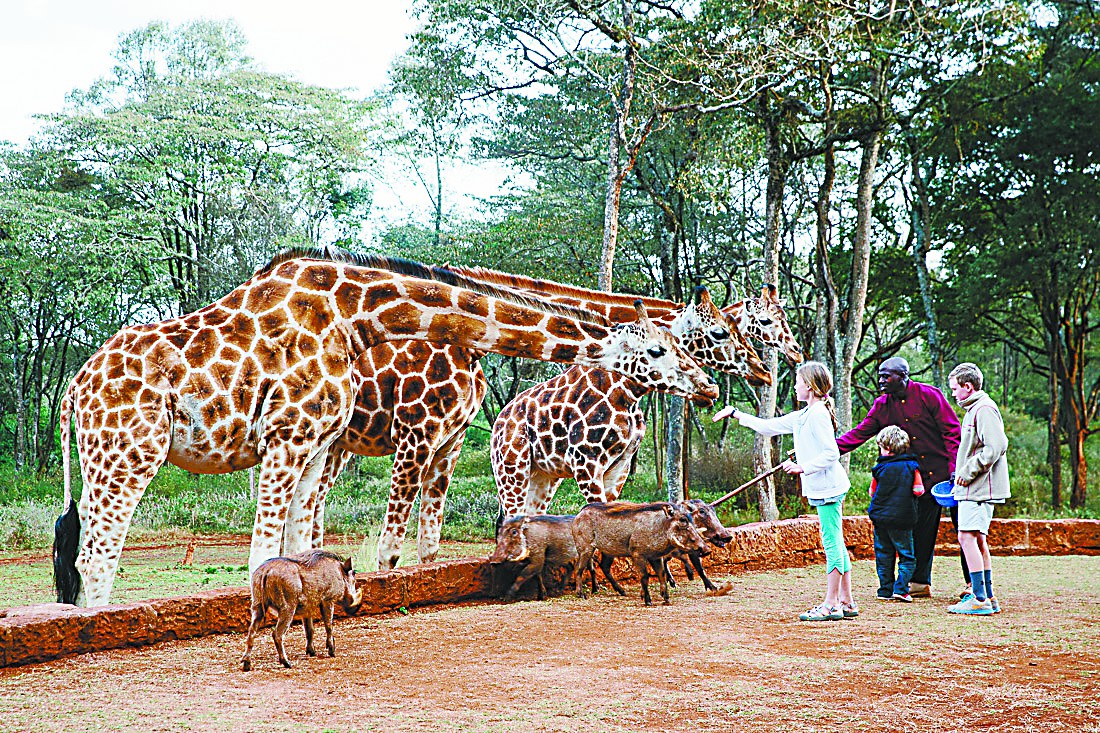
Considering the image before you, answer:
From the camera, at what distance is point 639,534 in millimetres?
7188

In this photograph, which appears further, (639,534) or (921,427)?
(921,427)

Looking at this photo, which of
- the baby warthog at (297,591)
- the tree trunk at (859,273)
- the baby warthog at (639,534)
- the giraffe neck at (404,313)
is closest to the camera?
the baby warthog at (297,591)

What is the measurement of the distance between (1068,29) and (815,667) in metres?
16.5

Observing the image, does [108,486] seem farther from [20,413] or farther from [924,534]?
[20,413]

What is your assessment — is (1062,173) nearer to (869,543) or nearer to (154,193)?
(869,543)

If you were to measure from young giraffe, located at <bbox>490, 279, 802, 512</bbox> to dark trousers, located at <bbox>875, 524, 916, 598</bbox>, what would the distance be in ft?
5.80

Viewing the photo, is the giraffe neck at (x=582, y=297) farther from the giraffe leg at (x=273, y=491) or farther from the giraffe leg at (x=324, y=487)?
the giraffe leg at (x=273, y=491)

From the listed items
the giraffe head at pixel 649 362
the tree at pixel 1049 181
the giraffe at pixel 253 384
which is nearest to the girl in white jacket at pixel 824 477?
the giraffe head at pixel 649 362

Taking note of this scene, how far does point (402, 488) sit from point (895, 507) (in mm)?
3766

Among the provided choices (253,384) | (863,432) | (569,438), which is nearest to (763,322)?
(863,432)

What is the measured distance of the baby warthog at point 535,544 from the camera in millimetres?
7332

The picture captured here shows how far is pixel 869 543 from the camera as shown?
10.5 meters

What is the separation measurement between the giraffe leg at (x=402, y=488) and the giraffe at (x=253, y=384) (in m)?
0.85

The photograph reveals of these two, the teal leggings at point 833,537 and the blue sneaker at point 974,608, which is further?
the blue sneaker at point 974,608
